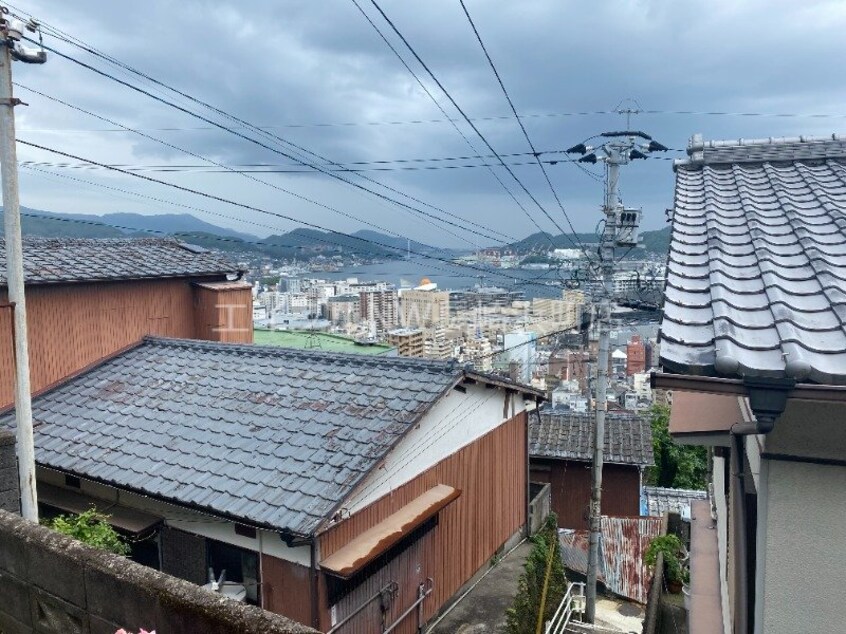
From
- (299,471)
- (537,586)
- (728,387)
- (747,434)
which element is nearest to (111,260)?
(299,471)

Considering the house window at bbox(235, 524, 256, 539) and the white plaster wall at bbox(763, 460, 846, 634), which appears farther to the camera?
the house window at bbox(235, 524, 256, 539)

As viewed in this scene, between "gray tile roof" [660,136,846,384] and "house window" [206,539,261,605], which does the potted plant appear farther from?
"gray tile roof" [660,136,846,384]

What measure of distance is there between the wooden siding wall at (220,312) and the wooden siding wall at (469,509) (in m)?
7.74

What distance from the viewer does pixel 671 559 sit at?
39.9 ft

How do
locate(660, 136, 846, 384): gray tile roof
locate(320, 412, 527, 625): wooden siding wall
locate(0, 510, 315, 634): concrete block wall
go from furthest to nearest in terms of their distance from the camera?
1. locate(320, 412, 527, 625): wooden siding wall
2. locate(0, 510, 315, 634): concrete block wall
3. locate(660, 136, 846, 384): gray tile roof

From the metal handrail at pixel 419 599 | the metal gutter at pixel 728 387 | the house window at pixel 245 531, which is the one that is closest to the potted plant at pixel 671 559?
the metal handrail at pixel 419 599

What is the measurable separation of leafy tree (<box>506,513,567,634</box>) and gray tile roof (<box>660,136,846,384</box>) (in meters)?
6.98

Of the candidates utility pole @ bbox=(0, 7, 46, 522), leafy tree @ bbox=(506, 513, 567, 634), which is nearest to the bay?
leafy tree @ bbox=(506, 513, 567, 634)

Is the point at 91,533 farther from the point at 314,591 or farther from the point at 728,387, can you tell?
the point at 728,387

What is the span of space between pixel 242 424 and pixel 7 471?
3.54 metres

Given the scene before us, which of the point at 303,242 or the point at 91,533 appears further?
the point at 303,242

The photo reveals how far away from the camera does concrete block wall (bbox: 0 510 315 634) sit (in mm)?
2984

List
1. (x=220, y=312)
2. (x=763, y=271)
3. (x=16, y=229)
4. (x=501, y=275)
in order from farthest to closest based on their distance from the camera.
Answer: (x=501, y=275)
(x=220, y=312)
(x=16, y=229)
(x=763, y=271)

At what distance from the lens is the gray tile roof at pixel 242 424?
6984mm
